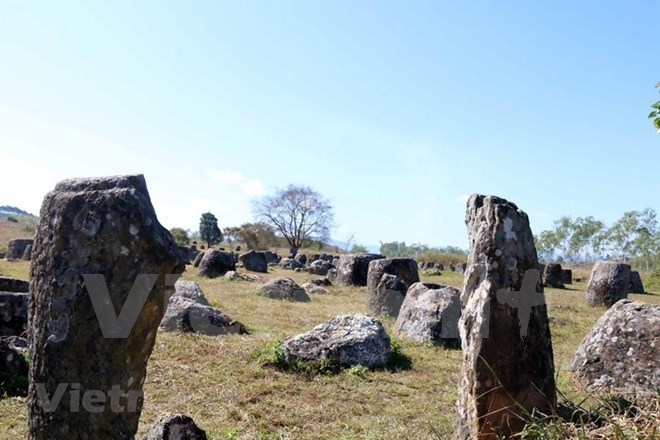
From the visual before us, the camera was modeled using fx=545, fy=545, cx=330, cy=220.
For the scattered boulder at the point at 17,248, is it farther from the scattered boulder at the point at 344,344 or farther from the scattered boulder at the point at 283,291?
the scattered boulder at the point at 344,344

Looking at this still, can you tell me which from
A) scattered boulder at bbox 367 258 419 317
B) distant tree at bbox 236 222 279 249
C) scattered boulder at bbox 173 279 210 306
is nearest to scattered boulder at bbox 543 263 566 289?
scattered boulder at bbox 367 258 419 317

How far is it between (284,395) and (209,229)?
2247 inches

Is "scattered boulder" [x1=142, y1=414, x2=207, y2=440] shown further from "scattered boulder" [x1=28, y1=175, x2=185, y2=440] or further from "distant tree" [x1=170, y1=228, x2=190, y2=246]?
"distant tree" [x1=170, y1=228, x2=190, y2=246]

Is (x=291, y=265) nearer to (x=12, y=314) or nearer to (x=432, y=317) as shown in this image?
(x=432, y=317)

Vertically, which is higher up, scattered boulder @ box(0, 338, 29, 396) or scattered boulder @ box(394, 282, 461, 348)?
scattered boulder @ box(394, 282, 461, 348)

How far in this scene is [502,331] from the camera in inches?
183

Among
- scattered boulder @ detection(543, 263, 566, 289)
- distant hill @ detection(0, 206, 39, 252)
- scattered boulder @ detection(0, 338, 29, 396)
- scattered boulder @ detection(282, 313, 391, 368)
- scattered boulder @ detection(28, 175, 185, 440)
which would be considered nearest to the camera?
scattered boulder @ detection(28, 175, 185, 440)

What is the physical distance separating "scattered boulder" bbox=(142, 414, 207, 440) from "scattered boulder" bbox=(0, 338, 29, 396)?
2.78 meters

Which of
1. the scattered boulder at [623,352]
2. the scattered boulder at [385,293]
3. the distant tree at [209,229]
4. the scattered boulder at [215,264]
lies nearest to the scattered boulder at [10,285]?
the scattered boulder at [385,293]

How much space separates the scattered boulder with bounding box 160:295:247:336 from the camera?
9234 millimetres

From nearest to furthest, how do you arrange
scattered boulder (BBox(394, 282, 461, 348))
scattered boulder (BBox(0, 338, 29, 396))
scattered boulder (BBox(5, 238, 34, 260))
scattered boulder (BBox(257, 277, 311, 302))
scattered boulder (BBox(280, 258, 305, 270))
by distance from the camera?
Answer: scattered boulder (BBox(0, 338, 29, 396)) < scattered boulder (BBox(394, 282, 461, 348)) < scattered boulder (BBox(257, 277, 311, 302)) < scattered boulder (BBox(5, 238, 34, 260)) < scattered boulder (BBox(280, 258, 305, 270))

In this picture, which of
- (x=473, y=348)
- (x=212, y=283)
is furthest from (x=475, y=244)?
(x=212, y=283)

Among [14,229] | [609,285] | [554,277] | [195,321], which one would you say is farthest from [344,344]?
[14,229]

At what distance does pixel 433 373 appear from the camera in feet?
25.1
